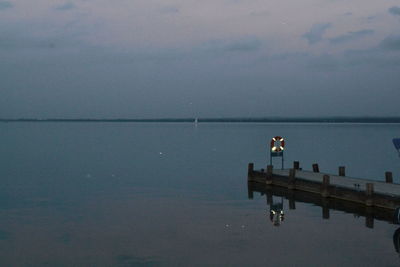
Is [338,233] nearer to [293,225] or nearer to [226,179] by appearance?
[293,225]

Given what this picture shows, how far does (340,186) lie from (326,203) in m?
1.41

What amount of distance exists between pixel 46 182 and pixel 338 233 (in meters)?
30.8

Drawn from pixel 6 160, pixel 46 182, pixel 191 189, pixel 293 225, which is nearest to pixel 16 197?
pixel 46 182

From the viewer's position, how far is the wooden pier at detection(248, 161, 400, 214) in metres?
27.4

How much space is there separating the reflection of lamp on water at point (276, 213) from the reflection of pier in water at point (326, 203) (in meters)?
0.59

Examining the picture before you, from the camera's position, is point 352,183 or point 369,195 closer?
point 369,195

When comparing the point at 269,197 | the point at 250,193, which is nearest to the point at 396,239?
the point at 269,197

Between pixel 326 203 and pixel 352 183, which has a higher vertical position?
pixel 352 183

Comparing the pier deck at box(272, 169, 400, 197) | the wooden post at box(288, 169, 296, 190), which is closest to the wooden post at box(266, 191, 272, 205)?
the wooden post at box(288, 169, 296, 190)

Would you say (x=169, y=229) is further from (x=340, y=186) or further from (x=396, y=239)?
(x=340, y=186)

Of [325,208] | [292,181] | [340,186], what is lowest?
[325,208]

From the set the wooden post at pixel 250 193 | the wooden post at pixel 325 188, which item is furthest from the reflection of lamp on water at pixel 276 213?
the wooden post at pixel 325 188

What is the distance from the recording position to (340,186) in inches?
1214

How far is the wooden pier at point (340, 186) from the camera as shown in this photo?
27375 millimetres
